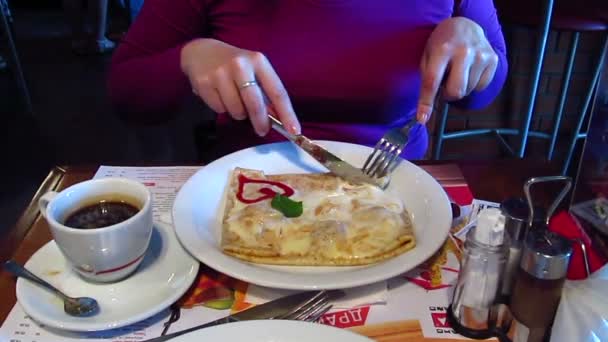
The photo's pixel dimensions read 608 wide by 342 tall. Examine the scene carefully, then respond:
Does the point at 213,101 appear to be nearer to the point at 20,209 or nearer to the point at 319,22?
the point at 319,22

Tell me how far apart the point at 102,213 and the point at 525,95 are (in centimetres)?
179

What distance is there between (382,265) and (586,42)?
6.24ft

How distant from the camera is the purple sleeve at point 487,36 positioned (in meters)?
1.05

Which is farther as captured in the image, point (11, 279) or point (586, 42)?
Result: point (586, 42)

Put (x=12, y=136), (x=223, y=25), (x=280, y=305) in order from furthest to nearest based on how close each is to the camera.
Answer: (x=12, y=136) → (x=223, y=25) → (x=280, y=305)

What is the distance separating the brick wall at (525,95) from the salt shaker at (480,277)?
160 centimetres

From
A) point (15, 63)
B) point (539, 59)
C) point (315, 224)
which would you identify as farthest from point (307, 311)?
point (15, 63)

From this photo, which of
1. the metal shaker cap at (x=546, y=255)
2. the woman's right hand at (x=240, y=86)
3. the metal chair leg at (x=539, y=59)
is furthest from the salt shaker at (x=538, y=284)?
the metal chair leg at (x=539, y=59)

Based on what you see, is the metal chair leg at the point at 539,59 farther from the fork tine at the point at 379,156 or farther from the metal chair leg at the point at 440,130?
A: the fork tine at the point at 379,156

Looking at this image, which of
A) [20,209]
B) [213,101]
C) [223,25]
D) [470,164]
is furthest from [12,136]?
[470,164]

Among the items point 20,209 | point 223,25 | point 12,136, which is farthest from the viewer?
point 12,136

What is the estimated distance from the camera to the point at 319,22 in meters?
0.96

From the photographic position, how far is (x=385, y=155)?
32.2 inches

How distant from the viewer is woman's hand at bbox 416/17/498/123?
0.79 metres
